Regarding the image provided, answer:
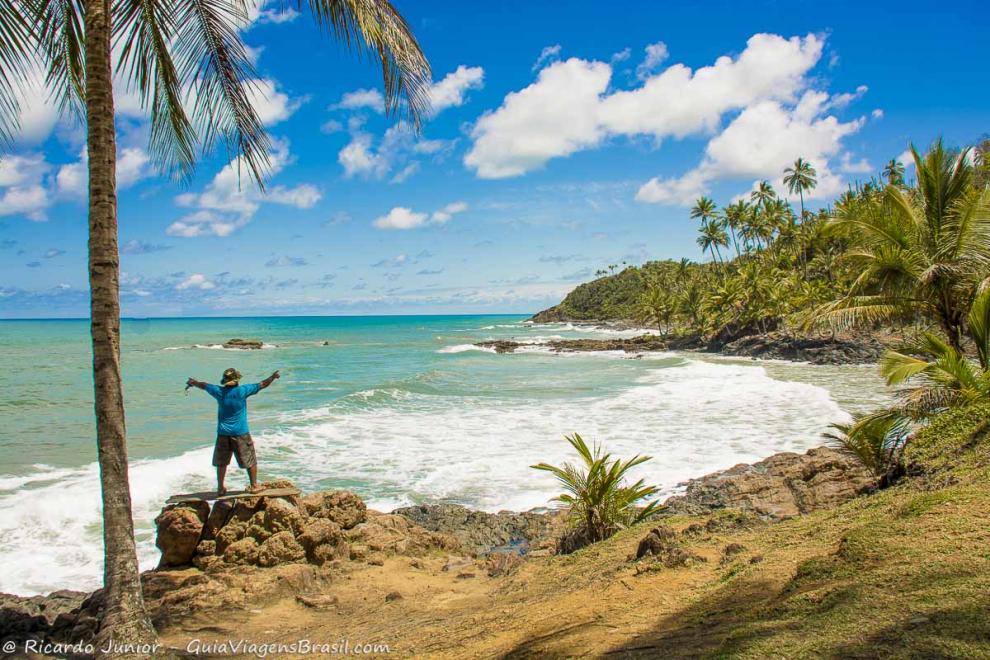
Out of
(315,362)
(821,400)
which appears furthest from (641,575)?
(315,362)

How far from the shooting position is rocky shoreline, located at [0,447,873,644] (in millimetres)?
6246

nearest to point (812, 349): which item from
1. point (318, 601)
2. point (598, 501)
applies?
point (598, 501)

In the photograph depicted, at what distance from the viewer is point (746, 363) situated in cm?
4053

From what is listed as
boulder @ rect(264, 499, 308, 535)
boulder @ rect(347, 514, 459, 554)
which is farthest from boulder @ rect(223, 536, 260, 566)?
boulder @ rect(347, 514, 459, 554)

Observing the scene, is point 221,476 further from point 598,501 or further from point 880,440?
point 880,440

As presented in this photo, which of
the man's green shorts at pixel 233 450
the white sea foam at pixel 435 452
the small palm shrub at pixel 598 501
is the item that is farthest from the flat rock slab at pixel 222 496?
the small palm shrub at pixel 598 501

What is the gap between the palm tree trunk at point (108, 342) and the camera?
451cm

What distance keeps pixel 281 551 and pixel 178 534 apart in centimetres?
130

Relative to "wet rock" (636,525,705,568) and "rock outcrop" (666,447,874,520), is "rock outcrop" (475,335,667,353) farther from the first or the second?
"wet rock" (636,525,705,568)

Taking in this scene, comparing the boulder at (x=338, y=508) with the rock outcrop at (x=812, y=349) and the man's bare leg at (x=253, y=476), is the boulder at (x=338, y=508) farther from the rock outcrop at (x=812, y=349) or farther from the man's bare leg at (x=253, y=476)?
the rock outcrop at (x=812, y=349)

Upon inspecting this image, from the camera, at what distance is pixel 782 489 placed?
9922mm

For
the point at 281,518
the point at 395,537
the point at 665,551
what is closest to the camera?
the point at 665,551

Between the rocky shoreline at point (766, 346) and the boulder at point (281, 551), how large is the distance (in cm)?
→ 3376

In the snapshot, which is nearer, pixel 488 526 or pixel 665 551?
pixel 665 551
